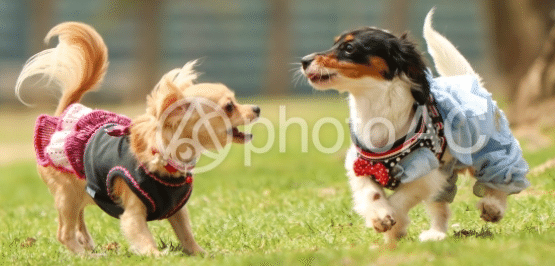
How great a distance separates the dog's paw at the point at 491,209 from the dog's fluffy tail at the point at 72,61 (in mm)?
2646

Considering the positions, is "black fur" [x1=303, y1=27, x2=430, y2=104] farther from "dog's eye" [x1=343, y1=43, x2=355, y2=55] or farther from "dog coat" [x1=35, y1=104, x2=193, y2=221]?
"dog coat" [x1=35, y1=104, x2=193, y2=221]

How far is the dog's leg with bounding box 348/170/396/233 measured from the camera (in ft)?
14.0

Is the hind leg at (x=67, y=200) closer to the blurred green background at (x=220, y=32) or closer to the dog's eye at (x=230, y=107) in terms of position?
the dog's eye at (x=230, y=107)

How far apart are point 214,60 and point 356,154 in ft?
76.2

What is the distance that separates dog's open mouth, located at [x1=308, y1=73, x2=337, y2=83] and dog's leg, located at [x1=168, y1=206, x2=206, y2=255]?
1.20m

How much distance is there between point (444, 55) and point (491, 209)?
1.11 metres

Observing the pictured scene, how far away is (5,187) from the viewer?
9.73 metres

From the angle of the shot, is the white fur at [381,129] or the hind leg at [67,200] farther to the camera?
the hind leg at [67,200]

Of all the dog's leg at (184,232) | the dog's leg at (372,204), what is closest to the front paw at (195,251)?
the dog's leg at (184,232)

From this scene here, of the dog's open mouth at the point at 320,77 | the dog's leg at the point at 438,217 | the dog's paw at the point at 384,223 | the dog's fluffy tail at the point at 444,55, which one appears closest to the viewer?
the dog's paw at the point at 384,223

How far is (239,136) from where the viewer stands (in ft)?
15.2

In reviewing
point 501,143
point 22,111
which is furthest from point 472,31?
point 501,143

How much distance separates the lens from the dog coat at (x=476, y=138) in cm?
452

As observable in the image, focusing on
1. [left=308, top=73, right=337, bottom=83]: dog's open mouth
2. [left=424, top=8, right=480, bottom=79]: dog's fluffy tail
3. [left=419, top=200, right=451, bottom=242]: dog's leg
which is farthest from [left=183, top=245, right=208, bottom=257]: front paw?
[left=424, top=8, right=480, bottom=79]: dog's fluffy tail
